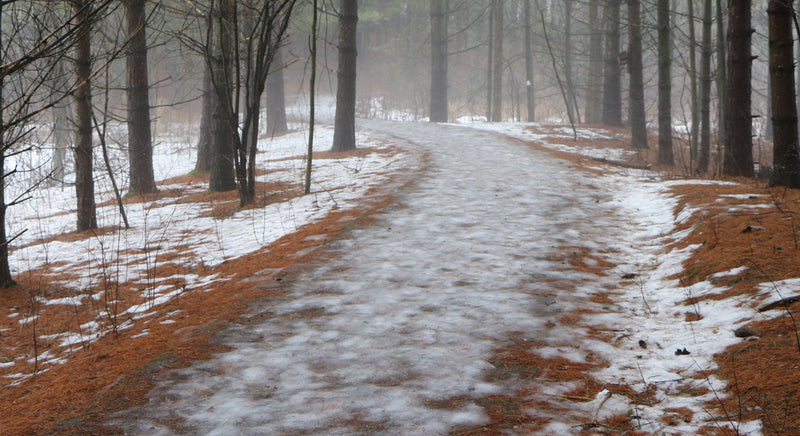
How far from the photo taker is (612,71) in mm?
20859

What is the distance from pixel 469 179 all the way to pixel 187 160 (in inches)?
567

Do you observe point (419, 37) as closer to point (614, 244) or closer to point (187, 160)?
point (187, 160)

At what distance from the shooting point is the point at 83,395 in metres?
3.60

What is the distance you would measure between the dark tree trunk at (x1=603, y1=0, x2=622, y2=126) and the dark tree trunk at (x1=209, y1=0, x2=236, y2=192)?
12.1 m

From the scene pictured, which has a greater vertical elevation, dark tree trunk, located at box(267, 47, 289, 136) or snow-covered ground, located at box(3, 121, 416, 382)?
dark tree trunk, located at box(267, 47, 289, 136)

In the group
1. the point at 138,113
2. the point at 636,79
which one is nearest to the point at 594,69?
the point at 636,79

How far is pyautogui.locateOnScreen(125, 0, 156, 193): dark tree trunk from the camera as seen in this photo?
12312mm

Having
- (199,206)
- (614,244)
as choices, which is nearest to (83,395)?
(614,244)

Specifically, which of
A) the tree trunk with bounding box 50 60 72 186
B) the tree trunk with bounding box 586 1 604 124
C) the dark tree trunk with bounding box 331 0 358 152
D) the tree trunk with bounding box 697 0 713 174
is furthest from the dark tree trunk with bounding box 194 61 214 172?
the tree trunk with bounding box 586 1 604 124

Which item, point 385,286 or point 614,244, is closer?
point 385,286

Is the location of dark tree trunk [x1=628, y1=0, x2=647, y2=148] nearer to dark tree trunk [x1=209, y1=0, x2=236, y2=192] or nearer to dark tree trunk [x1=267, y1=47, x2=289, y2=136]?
dark tree trunk [x1=209, y1=0, x2=236, y2=192]

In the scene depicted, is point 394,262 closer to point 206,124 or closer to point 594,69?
point 206,124

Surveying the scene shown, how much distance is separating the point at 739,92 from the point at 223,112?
8620mm

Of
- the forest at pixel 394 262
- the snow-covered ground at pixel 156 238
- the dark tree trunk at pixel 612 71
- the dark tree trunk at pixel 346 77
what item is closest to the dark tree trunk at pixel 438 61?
the dark tree trunk at pixel 612 71
